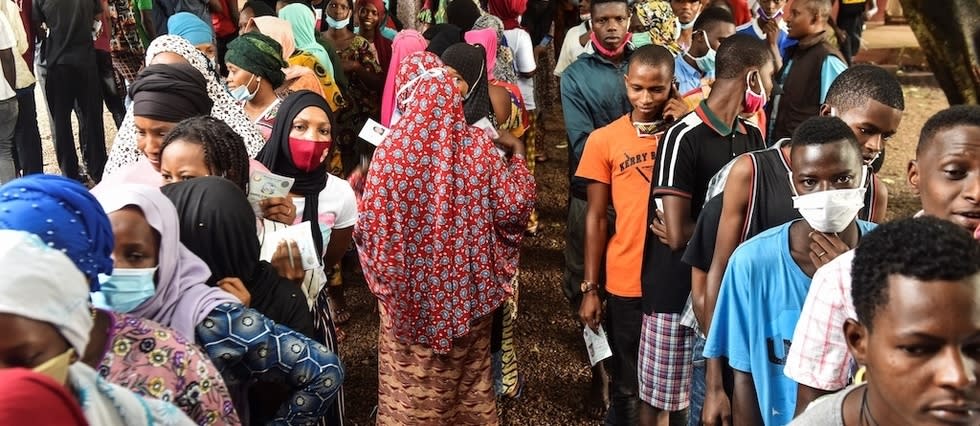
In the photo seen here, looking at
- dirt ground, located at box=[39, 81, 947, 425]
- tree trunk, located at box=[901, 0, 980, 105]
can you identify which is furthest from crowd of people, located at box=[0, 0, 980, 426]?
tree trunk, located at box=[901, 0, 980, 105]

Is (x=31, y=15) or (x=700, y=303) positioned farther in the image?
(x=31, y=15)

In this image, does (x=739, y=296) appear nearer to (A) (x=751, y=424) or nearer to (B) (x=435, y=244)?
(A) (x=751, y=424)

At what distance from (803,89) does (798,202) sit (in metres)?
2.72

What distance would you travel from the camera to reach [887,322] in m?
1.44

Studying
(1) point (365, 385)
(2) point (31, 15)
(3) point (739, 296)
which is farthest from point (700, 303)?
(2) point (31, 15)

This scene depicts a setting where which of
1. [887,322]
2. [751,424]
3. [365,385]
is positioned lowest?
[365,385]

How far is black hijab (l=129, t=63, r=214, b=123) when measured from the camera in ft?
10.2

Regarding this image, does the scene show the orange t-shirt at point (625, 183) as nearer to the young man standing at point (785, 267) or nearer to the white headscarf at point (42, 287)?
the young man standing at point (785, 267)

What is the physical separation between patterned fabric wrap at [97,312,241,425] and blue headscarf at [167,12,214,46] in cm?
370

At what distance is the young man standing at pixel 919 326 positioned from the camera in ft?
4.46

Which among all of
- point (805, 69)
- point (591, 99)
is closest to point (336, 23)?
point (591, 99)

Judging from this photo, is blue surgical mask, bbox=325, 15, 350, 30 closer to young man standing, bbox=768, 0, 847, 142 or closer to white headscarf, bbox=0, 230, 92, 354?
young man standing, bbox=768, 0, 847, 142

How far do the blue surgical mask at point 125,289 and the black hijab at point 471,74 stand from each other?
2.18 metres

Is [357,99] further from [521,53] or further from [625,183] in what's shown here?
[625,183]
